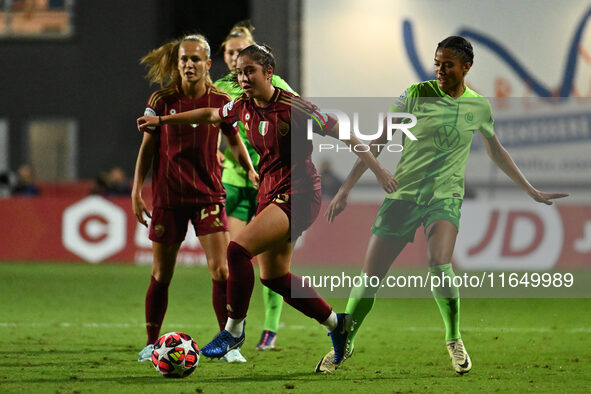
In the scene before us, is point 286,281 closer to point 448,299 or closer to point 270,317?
point 448,299

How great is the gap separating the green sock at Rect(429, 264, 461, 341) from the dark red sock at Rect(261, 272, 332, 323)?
0.68 metres

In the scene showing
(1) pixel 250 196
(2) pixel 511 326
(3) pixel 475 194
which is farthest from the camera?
(3) pixel 475 194

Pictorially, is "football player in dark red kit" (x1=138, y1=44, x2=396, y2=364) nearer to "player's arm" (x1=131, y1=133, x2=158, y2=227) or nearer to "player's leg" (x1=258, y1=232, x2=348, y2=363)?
"player's leg" (x1=258, y1=232, x2=348, y2=363)

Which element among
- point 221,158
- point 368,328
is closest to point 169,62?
Answer: point 221,158

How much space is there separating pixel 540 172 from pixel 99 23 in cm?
994

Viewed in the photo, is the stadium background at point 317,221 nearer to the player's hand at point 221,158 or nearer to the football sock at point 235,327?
the football sock at point 235,327

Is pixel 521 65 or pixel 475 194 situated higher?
pixel 521 65

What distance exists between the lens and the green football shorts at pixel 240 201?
23.7 ft

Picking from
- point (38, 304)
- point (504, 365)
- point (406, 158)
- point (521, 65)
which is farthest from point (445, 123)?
point (521, 65)

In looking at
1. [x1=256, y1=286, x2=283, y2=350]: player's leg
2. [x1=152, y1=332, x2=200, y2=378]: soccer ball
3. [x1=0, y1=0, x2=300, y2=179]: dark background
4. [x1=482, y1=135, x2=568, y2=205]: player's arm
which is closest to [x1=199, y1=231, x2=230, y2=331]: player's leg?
[x1=256, y1=286, x2=283, y2=350]: player's leg

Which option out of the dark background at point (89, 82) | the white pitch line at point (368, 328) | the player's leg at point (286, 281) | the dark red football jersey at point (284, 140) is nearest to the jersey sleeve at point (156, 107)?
the dark red football jersey at point (284, 140)

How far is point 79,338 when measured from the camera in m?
7.54

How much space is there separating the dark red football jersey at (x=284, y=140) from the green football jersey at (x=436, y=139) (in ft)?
1.71

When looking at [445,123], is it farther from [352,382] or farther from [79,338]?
[79,338]
